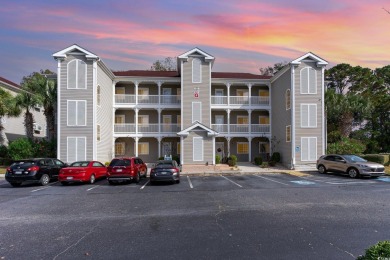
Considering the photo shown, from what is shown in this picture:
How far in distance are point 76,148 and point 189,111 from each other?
1157 cm

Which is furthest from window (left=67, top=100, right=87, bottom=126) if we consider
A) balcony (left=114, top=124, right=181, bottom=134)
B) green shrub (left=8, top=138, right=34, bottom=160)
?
balcony (left=114, top=124, right=181, bottom=134)

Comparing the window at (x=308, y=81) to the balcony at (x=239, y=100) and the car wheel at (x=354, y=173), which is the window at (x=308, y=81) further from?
the car wheel at (x=354, y=173)

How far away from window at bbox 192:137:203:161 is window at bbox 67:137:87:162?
10.3 metres

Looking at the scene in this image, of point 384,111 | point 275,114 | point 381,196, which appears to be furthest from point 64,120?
point 384,111

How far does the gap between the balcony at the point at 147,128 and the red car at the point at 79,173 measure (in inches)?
519

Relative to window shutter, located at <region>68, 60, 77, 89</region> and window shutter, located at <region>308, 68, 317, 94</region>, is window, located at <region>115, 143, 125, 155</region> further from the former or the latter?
window shutter, located at <region>308, 68, 317, 94</region>

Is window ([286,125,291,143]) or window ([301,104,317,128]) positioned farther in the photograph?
window ([286,125,291,143])

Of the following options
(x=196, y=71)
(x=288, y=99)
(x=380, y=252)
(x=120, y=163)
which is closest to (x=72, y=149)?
(x=120, y=163)

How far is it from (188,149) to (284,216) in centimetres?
2047

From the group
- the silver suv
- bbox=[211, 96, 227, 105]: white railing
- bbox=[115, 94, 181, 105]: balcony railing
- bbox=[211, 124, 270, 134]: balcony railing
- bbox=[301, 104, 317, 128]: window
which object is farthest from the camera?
bbox=[211, 96, 227, 105]: white railing

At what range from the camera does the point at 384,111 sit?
144ft

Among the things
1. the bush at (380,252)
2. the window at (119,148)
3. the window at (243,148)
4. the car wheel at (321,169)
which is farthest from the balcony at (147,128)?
the bush at (380,252)

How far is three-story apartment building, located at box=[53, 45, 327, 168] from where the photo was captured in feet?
84.6

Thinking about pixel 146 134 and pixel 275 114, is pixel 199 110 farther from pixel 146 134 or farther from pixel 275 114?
pixel 275 114
